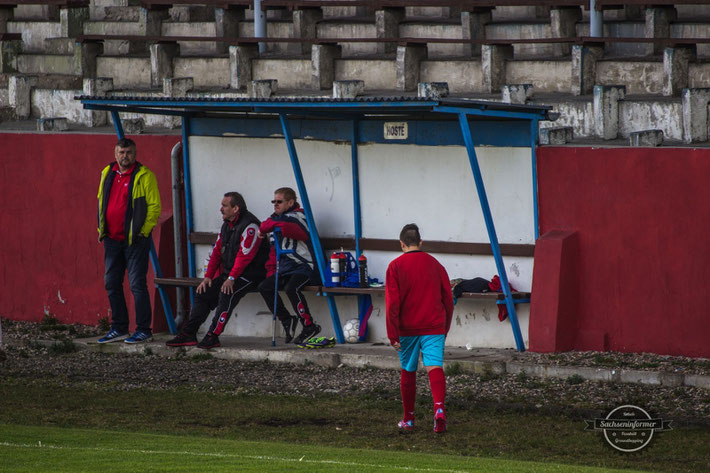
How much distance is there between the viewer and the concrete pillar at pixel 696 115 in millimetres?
13891

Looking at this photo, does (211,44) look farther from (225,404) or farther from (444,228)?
(225,404)

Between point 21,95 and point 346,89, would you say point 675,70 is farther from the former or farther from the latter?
point 21,95

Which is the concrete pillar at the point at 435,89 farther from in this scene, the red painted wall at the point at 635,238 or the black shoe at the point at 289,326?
the black shoe at the point at 289,326

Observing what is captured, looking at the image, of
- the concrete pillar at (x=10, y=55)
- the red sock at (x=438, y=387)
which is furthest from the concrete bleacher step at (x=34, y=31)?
the red sock at (x=438, y=387)

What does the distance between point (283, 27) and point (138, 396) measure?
35.1 feet

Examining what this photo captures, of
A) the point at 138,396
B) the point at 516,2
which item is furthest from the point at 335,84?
the point at 138,396

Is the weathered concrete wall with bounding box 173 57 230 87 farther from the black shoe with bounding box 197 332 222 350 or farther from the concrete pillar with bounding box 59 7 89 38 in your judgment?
the black shoe with bounding box 197 332 222 350

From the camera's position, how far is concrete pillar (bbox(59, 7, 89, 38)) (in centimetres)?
2264

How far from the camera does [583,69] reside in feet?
55.7

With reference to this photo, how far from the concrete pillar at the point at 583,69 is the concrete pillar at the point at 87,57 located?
25.8 feet

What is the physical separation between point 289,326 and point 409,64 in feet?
19.3

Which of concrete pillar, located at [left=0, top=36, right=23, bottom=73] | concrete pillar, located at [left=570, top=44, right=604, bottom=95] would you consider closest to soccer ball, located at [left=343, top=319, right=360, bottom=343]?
concrete pillar, located at [left=570, top=44, right=604, bottom=95]

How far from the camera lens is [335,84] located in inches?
654

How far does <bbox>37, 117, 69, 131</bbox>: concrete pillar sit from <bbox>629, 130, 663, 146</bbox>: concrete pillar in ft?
23.0
